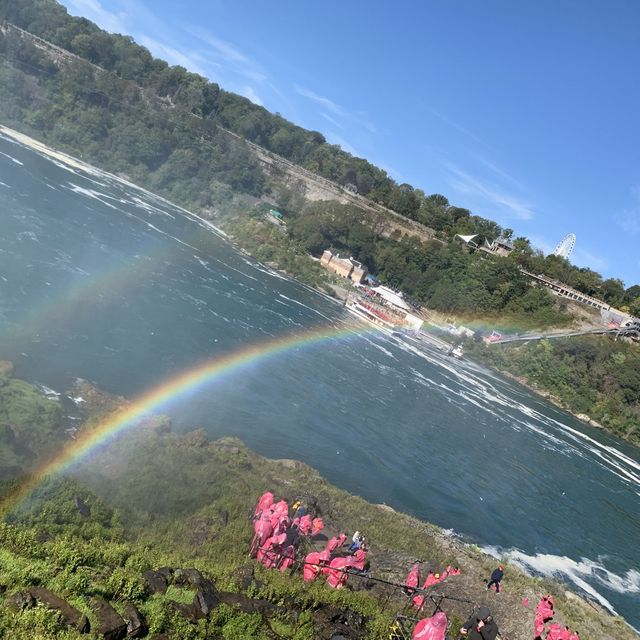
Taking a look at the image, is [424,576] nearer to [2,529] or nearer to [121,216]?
[2,529]

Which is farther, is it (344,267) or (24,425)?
(344,267)

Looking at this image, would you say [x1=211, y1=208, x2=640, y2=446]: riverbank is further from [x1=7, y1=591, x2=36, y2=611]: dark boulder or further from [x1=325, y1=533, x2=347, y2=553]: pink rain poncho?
[x1=7, y1=591, x2=36, y2=611]: dark boulder

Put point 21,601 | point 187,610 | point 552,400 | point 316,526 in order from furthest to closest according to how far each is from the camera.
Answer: point 552,400 < point 316,526 < point 187,610 < point 21,601

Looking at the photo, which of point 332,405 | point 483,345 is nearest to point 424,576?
point 332,405

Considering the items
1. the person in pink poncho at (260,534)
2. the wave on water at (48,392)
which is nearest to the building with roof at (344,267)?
the wave on water at (48,392)

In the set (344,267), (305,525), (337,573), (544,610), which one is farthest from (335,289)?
A: (337,573)

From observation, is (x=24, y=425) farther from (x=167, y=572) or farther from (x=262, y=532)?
(x=167, y=572)

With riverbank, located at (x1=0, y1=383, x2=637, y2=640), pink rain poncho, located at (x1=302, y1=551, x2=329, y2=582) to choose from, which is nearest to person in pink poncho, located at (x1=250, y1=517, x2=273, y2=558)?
riverbank, located at (x1=0, y1=383, x2=637, y2=640)
